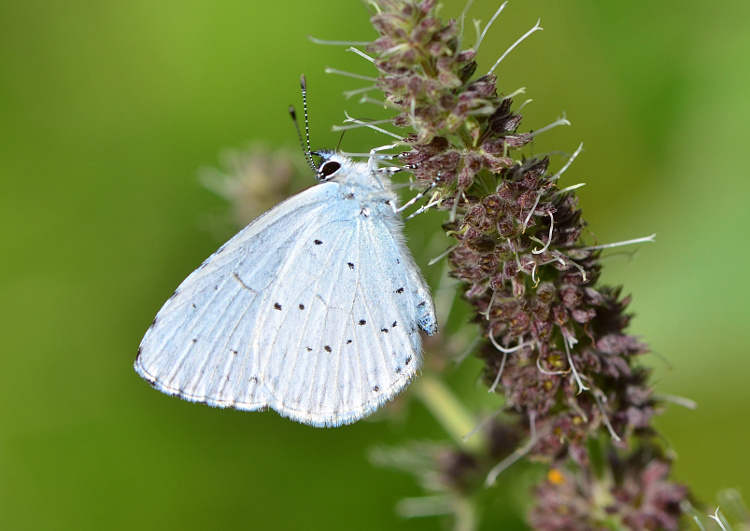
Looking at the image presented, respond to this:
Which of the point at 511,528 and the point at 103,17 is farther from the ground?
the point at 103,17

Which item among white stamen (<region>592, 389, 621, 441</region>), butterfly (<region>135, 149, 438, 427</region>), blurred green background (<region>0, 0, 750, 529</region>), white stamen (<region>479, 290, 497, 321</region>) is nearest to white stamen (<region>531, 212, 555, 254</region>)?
white stamen (<region>479, 290, 497, 321</region>)

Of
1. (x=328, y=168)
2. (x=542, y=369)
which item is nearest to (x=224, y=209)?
(x=328, y=168)

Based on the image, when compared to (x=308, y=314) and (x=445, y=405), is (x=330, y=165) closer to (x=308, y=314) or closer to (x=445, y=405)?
(x=308, y=314)

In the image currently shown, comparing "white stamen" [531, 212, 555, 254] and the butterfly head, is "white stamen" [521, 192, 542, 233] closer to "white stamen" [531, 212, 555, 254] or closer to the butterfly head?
"white stamen" [531, 212, 555, 254]

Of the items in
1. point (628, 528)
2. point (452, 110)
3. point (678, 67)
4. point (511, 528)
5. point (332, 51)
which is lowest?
point (511, 528)

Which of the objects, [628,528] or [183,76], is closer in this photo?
[628,528]

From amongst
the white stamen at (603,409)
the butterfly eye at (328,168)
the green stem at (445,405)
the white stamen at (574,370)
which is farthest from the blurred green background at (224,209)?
the white stamen at (574,370)

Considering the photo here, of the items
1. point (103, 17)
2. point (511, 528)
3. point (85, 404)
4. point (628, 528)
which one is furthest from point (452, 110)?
point (103, 17)

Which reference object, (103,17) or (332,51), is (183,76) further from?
(332,51)
